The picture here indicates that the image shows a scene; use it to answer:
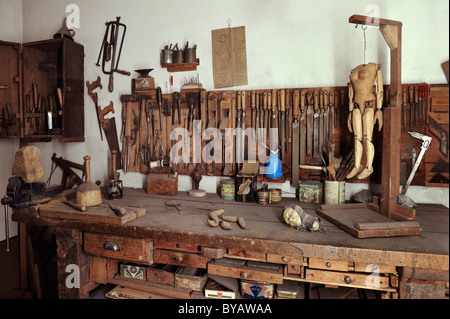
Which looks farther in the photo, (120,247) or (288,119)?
(288,119)

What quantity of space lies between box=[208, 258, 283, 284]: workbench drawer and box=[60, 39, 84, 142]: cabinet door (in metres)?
2.12

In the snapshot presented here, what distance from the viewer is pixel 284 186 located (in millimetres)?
2545

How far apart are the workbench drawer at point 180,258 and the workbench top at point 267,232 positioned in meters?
0.16

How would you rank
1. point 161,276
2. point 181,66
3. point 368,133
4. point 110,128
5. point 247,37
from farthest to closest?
point 110,128, point 181,66, point 247,37, point 368,133, point 161,276

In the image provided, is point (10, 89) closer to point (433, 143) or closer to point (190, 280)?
point (190, 280)

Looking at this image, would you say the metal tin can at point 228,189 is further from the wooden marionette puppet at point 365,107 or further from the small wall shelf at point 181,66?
the small wall shelf at point 181,66

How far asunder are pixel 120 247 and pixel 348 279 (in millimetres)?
1457

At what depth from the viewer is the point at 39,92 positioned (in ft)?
9.95

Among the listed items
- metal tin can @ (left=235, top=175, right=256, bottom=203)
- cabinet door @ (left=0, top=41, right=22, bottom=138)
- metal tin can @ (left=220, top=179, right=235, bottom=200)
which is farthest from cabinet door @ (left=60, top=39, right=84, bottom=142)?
metal tin can @ (left=235, top=175, right=256, bottom=203)

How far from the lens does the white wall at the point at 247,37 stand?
2264 mm

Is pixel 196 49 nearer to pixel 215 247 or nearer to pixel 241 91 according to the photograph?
pixel 241 91

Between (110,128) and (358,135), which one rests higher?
(110,128)

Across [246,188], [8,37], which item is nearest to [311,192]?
[246,188]
